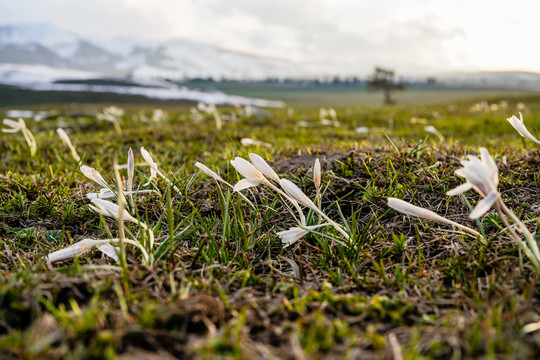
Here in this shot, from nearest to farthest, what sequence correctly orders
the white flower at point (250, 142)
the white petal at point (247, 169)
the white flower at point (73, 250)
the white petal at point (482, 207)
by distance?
the white petal at point (482, 207) < the white flower at point (73, 250) < the white petal at point (247, 169) < the white flower at point (250, 142)

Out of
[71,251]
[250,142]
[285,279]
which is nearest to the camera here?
[71,251]

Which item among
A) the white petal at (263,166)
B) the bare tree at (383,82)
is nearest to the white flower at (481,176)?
the white petal at (263,166)

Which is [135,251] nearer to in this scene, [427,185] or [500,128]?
[427,185]

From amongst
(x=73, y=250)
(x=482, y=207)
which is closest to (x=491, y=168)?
(x=482, y=207)

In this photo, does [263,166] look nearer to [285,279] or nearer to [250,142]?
[285,279]

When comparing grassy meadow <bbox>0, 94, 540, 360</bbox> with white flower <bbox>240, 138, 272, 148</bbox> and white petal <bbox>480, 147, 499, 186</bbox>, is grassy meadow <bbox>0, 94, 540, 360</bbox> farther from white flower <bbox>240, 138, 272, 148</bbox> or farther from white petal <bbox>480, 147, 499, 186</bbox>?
white flower <bbox>240, 138, 272, 148</bbox>

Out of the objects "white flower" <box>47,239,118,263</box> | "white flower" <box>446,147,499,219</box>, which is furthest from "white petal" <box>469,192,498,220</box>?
"white flower" <box>47,239,118,263</box>

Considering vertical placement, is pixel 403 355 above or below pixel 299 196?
below

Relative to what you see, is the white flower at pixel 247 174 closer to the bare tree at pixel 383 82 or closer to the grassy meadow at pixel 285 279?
the grassy meadow at pixel 285 279

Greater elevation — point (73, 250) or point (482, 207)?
point (482, 207)

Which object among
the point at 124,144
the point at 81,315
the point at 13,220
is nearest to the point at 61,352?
the point at 81,315

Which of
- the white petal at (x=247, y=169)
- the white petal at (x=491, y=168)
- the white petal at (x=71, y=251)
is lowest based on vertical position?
the white petal at (x=71, y=251)
